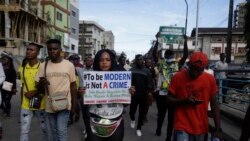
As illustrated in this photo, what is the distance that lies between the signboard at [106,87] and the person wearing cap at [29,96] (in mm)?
1393

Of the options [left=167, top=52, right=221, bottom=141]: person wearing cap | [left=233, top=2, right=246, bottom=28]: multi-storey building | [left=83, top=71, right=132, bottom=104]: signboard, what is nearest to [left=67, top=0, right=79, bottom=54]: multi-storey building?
[left=233, top=2, right=246, bottom=28]: multi-storey building

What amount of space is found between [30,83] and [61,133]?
120 cm

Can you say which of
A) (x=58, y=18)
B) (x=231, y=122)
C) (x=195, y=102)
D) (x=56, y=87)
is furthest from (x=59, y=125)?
(x=58, y=18)

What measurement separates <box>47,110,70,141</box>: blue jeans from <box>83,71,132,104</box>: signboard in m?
0.96

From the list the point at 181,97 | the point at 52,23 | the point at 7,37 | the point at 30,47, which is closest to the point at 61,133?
the point at 30,47

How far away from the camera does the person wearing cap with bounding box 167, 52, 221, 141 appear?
4.27 metres

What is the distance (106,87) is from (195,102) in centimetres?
121

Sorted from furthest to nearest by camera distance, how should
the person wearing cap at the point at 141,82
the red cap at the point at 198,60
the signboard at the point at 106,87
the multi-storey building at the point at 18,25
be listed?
the multi-storey building at the point at 18,25 < the person wearing cap at the point at 141,82 < the signboard at the point at 106,87 < the red cap at the point at 198,60

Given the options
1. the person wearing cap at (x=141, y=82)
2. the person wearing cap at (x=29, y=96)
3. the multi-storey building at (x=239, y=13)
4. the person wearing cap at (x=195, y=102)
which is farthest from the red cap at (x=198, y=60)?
the multi-storey building at (x=239, y=13)

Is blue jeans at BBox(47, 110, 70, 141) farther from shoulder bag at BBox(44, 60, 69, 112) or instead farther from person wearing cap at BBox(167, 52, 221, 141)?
person wearing cap at BBox(167, 52, 221, 141)

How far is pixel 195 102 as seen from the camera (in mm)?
4188

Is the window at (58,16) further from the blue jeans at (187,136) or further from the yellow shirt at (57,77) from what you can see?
the blue jeans at (187,136)

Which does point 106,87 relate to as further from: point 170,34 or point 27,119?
point 170,34

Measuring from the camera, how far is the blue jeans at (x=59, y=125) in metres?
5.46
